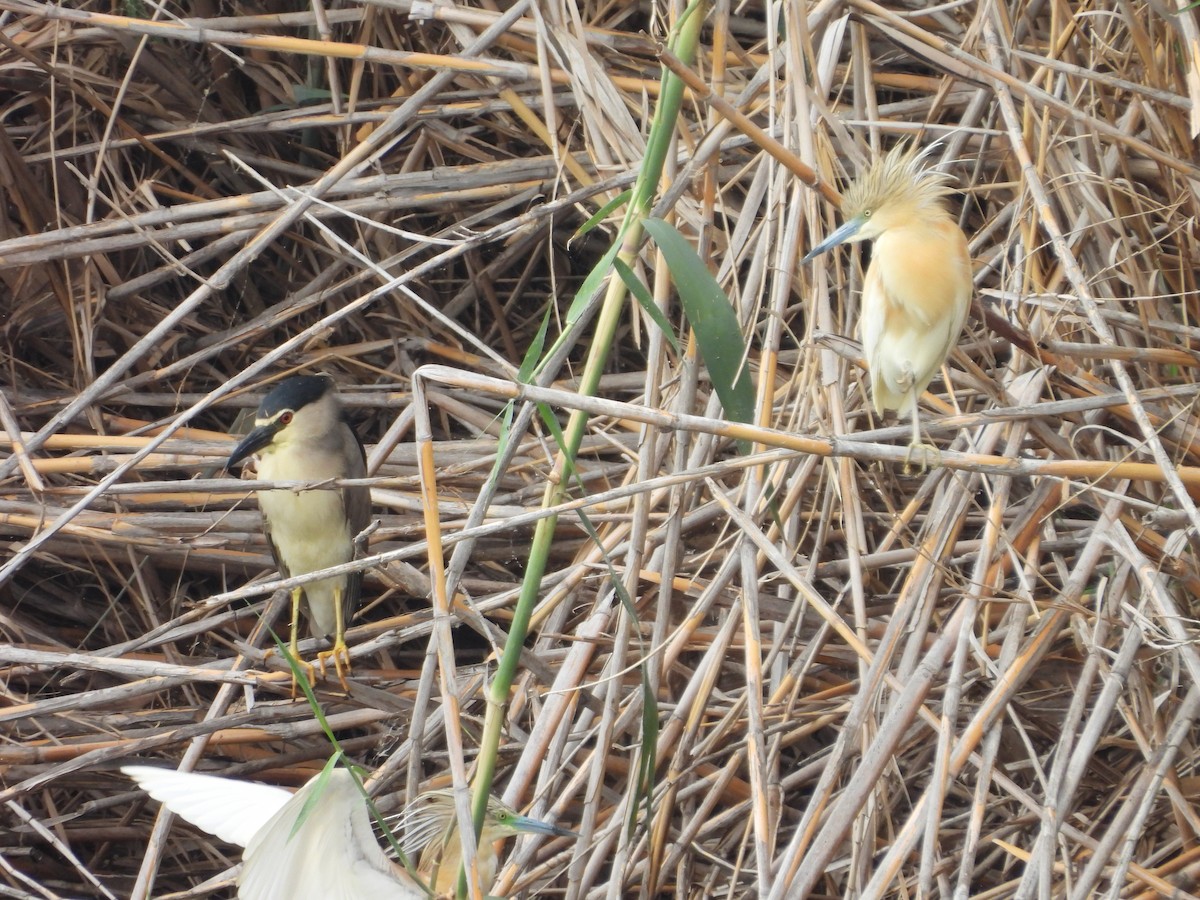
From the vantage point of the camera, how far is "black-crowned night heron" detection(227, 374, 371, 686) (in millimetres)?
2697

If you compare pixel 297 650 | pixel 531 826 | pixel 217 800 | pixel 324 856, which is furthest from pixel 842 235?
pixel 297 650

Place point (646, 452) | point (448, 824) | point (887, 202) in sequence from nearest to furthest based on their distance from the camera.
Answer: point (887, 202) → point (448, 824) → point (646, 452)

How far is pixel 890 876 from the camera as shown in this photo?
1624 millimetres

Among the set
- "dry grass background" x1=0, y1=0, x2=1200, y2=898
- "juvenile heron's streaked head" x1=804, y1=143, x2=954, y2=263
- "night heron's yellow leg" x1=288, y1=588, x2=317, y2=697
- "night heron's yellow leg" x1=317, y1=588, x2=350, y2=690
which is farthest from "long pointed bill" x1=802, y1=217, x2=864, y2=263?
"night heron's yellow leg" x1=317, y1=588, x2=350, y2=690

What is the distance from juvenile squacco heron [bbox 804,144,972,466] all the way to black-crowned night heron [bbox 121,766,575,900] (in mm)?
763

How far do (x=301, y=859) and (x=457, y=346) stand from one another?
1655mm

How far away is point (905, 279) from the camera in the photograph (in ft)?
5.32

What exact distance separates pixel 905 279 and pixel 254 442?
1.50 meters

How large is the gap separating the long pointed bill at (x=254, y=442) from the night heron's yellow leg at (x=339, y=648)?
356 mm

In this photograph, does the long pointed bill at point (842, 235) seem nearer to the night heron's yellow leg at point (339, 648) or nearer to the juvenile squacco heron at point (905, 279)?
the juvenile squacco heron at point (905, 279)

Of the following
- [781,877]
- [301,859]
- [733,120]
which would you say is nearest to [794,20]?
[733,120]

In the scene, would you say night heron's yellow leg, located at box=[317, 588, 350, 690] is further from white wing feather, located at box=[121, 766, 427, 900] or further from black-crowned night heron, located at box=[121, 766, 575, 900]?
white wing feather, located at box=[121, 766, 427, 900]

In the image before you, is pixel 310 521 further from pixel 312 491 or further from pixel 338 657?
pixel 338 657

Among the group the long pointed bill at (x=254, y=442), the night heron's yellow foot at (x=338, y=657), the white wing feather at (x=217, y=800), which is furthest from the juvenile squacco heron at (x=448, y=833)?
the long pointed bill at (x=254, y=442)
